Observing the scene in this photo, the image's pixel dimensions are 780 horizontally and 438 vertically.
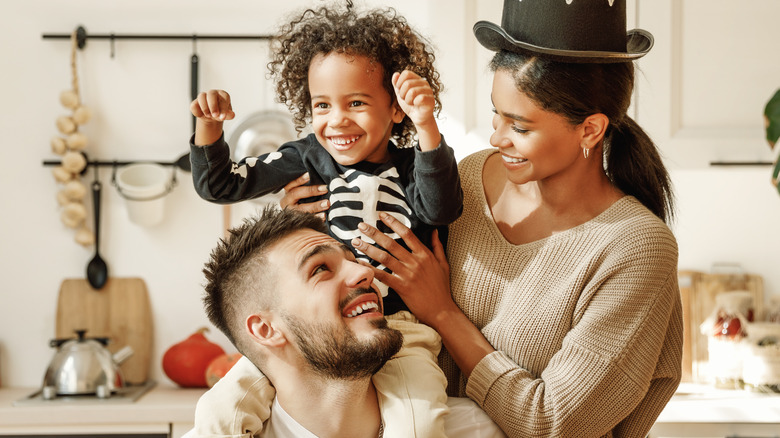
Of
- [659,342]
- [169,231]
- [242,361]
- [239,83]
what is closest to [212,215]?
[169,231]

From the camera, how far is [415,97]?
1.31 metres

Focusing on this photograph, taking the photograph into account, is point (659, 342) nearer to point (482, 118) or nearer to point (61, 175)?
point (482, 118)

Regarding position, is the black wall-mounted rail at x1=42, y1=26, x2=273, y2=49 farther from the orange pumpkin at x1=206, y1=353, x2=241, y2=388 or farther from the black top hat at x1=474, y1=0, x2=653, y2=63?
the black top hat at x1=474, y1=0, x2=653, y2=63

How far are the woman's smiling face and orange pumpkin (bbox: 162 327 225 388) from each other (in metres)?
1.75

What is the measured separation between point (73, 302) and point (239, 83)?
98cm

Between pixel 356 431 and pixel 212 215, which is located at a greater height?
pixel 212 215

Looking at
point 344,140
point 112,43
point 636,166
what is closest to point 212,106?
point 344,140

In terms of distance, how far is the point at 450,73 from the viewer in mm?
2660

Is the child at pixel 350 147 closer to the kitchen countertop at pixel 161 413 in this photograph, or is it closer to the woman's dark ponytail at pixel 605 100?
the woman's dark ponytail at pixel 605 100

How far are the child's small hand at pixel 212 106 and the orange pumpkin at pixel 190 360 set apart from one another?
1.62 meters

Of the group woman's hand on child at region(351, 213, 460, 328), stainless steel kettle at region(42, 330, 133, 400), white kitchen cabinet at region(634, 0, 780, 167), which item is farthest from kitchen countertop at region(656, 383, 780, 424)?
stainless steel kettle at region(42, 330, 133, 400)

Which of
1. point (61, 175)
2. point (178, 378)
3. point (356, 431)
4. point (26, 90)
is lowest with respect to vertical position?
point (178, 378)

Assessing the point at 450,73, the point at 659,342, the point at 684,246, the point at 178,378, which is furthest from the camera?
the point at 684,246

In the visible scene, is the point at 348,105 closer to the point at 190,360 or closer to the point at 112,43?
the point at 190,360
